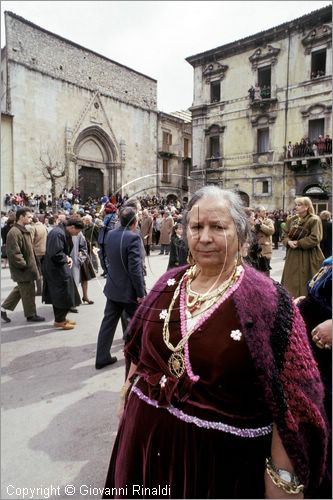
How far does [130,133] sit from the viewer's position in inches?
124

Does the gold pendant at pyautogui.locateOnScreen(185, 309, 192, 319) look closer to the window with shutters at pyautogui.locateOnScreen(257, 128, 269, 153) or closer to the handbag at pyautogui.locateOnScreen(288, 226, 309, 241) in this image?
the window with shutters at pyautogui.locateOnScreen(257, 128, 269, 153)

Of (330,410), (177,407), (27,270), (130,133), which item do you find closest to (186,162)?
(177,407)

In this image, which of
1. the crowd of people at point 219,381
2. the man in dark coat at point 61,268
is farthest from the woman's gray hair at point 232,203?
the man in dark coat at point 61,268

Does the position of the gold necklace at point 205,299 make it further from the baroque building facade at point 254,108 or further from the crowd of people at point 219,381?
the baroque building facade at point 254,108

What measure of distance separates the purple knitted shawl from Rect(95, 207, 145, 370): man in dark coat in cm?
55

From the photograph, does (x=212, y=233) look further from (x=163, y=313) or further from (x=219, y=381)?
(x=219, y=381)

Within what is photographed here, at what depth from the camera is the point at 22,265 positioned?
17.6ft

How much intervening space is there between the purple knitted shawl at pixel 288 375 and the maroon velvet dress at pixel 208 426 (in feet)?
0.18

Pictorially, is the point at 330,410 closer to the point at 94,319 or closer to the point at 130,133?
the point at 130,133

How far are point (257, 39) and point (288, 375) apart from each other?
204cm

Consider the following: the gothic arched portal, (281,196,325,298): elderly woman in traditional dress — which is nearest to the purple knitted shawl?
the gothic arched portal

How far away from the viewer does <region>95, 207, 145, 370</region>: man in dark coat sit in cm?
147

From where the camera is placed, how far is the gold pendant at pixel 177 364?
1.35 m

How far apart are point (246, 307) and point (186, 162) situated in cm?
A: 78
